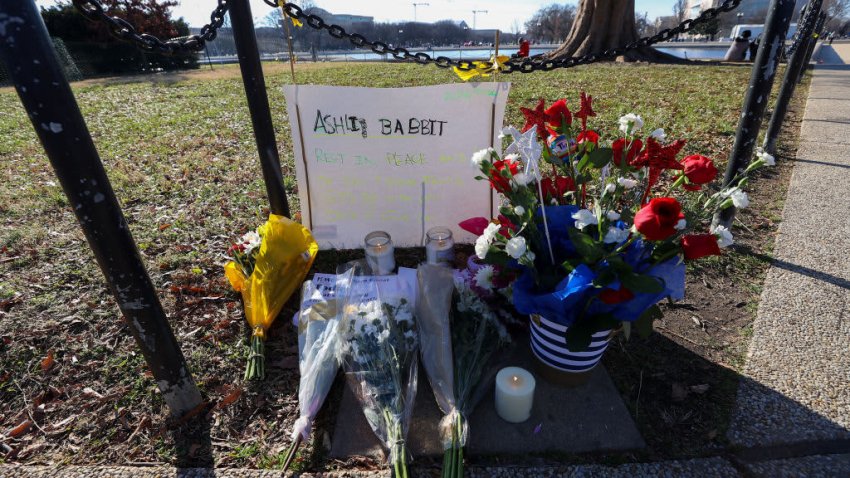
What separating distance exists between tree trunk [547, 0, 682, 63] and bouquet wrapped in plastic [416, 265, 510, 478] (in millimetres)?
14156

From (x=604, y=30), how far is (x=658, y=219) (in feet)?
51.6

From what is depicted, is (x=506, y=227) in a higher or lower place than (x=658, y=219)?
lower

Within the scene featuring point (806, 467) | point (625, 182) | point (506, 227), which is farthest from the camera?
point (506, 227)

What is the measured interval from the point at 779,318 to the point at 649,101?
6.05 m

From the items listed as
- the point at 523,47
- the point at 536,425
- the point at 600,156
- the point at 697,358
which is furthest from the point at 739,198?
the point at 523,47

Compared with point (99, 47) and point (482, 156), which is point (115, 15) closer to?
point (99, 47)

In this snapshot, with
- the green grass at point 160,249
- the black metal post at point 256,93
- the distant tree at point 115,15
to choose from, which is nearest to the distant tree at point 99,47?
the distant tree at point 115,15

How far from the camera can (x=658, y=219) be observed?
127 centimetres

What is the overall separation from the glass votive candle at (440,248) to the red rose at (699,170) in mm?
1392

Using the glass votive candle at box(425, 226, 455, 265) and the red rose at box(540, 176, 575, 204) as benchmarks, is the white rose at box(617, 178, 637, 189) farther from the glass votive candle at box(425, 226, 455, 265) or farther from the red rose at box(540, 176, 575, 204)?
the glass votive candle at box(425, 226, 455, 265)

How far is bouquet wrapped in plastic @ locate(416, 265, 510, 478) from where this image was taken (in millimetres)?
1752

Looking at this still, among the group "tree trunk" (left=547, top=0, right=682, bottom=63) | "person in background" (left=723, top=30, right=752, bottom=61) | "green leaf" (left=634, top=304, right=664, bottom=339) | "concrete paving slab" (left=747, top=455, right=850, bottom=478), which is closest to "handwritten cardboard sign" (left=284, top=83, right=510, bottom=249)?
"green leaf" (left=634, top=304, right=664, bottom=339)

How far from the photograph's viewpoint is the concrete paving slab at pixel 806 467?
156cm

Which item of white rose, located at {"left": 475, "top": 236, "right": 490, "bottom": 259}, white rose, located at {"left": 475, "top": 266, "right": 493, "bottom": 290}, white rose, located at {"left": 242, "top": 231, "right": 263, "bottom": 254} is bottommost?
white rose, located at {"left": 242, "top": 231, "right": 263, "bottom": 254}
